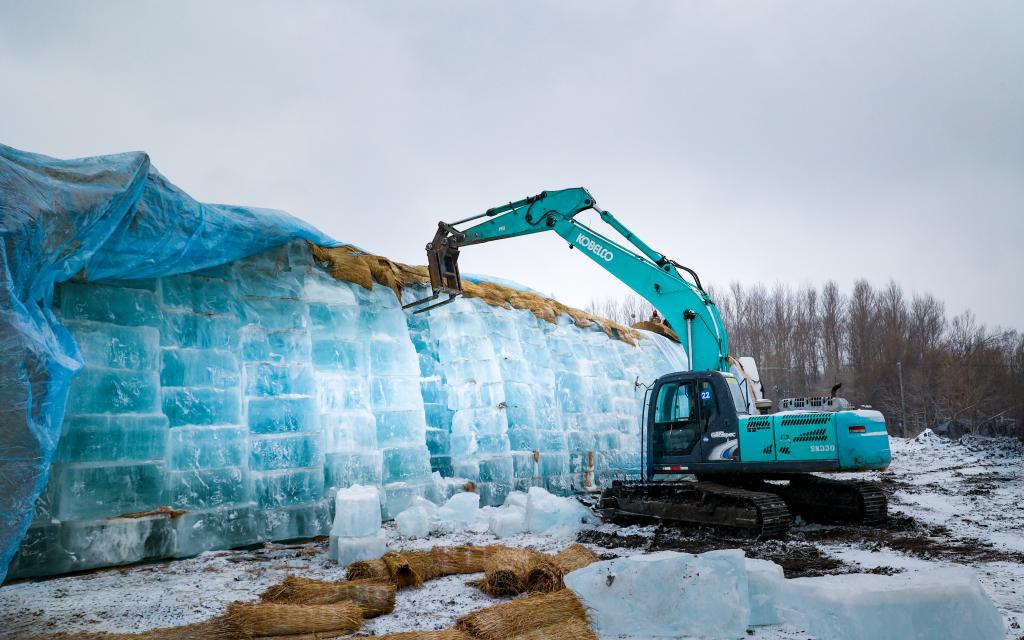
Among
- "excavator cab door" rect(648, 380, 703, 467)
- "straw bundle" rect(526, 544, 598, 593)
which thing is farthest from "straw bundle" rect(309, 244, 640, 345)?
"straw bundle" rect(526, 544, 598, 593)

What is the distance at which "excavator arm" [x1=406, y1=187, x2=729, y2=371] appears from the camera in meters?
10.6

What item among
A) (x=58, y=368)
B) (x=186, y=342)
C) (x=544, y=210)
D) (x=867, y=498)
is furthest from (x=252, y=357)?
(x=867, y=498)

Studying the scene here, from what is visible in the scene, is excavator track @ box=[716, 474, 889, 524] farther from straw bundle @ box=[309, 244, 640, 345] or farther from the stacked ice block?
straw bundle @ box=[309, 244, 640, 345]

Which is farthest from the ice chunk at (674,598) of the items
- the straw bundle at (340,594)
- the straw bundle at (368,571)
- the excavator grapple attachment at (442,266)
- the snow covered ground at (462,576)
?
the excavator grapple attachment at (442,266)

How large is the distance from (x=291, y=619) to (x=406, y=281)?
24.8 ft

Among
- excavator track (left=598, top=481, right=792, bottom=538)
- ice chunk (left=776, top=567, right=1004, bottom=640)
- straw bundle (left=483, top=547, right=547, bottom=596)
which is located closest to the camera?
ice chunk (left=776, top=567, right=1004, bottom=640)

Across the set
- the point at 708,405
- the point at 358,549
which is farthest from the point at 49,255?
the point at 708,405

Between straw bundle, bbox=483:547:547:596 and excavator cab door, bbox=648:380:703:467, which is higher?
excavator cab door, bbox=648:380:703:467

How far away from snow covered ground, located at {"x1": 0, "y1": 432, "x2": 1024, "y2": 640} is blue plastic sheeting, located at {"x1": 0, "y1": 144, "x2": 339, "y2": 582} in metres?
1.25

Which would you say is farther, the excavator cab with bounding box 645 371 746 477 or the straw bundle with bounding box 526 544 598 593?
the excavator cab with bounding box 645 371 746 477

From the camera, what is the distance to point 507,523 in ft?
30.5

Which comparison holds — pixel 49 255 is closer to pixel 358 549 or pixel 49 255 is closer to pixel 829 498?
pixel 358 549

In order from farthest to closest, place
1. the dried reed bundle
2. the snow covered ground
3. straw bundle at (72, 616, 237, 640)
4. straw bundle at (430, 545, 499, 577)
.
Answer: straw bundle at (430, 545, 499, 577) < the dried reed bundle < the snow covered ground < straw bundle at (72, 616, 237, 640)

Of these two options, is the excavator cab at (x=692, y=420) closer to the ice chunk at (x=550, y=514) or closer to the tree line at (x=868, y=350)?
the ice chunk at (x=550, y=514)
